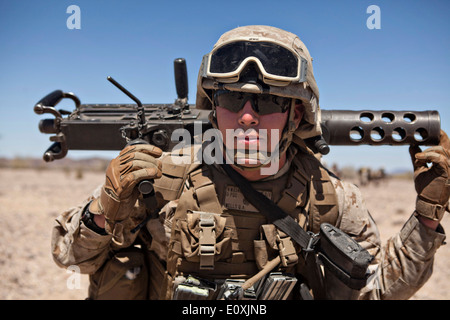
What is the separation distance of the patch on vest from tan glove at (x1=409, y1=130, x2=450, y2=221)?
1138 millimetres

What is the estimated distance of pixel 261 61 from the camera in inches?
87.6

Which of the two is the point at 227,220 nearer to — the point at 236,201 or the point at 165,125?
the point at 236,201

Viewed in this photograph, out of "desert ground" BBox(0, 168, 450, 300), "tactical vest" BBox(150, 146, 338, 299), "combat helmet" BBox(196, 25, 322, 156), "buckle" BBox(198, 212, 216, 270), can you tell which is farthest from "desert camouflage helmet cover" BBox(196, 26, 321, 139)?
"desert ground" BBox(0, 168, 450, 300)

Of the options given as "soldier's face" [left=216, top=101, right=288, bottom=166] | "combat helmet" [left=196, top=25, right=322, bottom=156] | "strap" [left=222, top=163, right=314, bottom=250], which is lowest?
"strap" [left=222, top=163, right=314, bottom=250]

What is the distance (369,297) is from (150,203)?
165 centimetres

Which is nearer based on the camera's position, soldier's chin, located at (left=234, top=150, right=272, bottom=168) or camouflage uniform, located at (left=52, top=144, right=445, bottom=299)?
soldier's chin, located at (left=234, top=150, right=272, bottom=168)

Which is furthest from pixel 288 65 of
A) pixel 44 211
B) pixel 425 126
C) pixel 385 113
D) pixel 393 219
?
pixel 44 211

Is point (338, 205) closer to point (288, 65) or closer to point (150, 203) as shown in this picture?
point (288, 65)

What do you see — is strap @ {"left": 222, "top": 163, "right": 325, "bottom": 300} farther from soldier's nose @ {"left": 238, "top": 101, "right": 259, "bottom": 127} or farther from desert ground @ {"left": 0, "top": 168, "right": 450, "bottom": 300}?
desert ground @ {"left": 0, "top": 168, "right": 450, "bottom": 300}

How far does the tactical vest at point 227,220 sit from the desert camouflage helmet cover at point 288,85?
36 cm

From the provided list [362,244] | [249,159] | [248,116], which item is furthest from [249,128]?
[362,244]

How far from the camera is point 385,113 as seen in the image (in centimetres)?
270

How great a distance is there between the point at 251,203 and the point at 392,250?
1.07 meters

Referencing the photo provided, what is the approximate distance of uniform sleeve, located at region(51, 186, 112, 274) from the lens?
2324 millimetres
